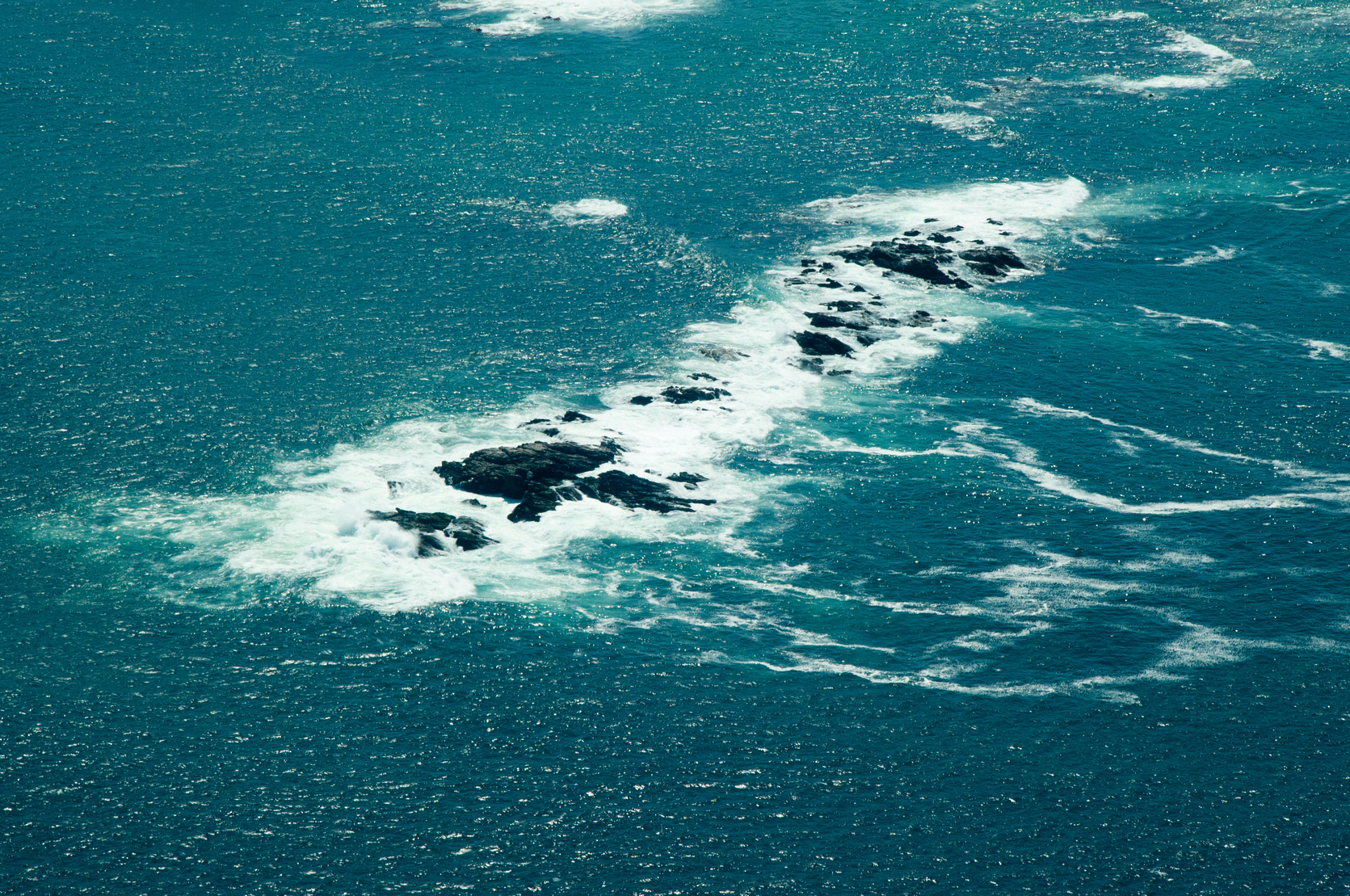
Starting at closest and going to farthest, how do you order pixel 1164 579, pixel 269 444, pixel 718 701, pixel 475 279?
pixel 718 701, pixel 1164 579, pixel 269 444, pixel 475 279

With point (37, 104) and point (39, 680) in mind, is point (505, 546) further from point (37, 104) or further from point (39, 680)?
point (37, 104)

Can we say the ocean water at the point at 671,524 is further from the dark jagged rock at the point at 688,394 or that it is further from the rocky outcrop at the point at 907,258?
the rocky outcrop at the point at 907,258

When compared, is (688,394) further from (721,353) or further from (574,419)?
(574,419)

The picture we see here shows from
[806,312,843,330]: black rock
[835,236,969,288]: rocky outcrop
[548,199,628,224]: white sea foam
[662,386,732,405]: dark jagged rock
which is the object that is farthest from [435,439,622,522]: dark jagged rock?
[548,199,628,224]: white sea foam

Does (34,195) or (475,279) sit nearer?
(475,279)

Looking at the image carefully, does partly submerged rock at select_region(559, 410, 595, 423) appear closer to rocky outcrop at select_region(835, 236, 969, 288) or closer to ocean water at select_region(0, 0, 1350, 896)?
ocean water at select_region(0, 0, 1350, 896)

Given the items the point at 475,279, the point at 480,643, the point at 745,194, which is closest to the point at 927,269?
the point at 745,194

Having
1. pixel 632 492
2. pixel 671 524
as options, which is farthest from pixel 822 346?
pixel 671 524
